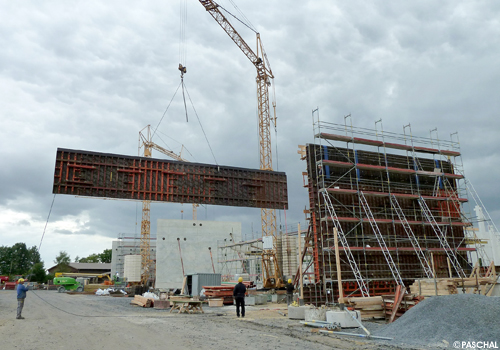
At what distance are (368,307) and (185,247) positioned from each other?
122ft

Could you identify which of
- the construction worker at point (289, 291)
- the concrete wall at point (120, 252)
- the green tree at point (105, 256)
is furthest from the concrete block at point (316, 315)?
the green tree at point (105, 256)

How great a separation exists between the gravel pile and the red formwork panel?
19.7 metres

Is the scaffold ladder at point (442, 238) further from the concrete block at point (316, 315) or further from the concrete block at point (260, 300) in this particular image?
the concrete block at point (316, 315)

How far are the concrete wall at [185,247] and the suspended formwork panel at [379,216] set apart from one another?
92.1ft

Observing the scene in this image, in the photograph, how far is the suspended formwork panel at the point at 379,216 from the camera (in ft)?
80.2

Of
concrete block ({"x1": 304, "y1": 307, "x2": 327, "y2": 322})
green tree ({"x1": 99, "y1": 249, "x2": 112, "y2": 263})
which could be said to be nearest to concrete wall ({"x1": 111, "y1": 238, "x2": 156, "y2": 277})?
green tree ({"x1": 99, "y1": 249, "x2": 112, "y2": 263})

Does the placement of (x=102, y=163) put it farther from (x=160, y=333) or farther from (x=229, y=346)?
(x=229, y=346)

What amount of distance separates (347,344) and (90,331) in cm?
798

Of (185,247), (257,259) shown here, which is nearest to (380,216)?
(257,259)

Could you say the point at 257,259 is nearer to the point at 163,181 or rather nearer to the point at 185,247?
the point at 185,247

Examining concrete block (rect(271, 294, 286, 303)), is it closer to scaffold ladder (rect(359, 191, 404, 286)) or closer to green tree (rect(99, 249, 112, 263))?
scaffold ladder (rect(359, 191, 404, 286))

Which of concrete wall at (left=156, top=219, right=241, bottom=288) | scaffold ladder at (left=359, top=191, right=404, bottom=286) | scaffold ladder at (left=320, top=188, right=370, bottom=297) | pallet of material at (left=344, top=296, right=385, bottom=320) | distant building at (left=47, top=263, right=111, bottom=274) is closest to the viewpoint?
pallet of material at (left=344, top=296, right=385, bottom=320)

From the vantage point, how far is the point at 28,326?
13.6 metres

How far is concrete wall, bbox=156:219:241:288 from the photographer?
161ft
